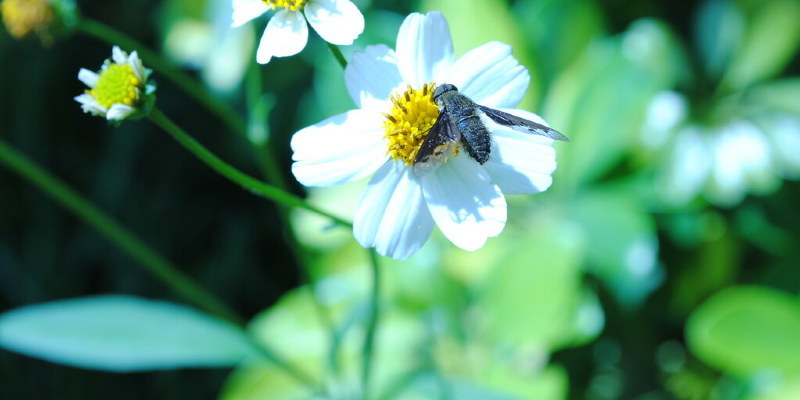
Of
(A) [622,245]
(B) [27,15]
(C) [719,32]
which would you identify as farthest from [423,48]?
(C) [719,32]

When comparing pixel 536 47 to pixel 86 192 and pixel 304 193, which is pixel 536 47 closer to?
pixel 304 193

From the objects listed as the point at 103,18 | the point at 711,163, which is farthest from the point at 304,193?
the point at 711,163

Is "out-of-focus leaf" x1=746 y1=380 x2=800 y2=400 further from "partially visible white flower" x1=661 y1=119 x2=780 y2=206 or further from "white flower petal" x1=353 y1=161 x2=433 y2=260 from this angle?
"white flower petal" x1=353 y1=161 x2=433 y2=260

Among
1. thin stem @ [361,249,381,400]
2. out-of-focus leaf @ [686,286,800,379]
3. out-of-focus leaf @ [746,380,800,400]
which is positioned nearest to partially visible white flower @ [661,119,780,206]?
out-of-focus leaf @ [686,286,800,379]

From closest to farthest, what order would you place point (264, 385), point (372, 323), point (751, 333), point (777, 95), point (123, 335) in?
point (372, 323) → point (123, 335) → point (751, 333) → point (264, 385) → point (777, 95)

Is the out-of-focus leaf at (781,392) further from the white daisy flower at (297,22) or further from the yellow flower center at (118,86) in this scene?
the yellow flower center at (118,86)

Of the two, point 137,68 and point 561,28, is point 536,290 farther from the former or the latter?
point 137,68

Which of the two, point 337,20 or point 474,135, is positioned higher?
point 337,20
